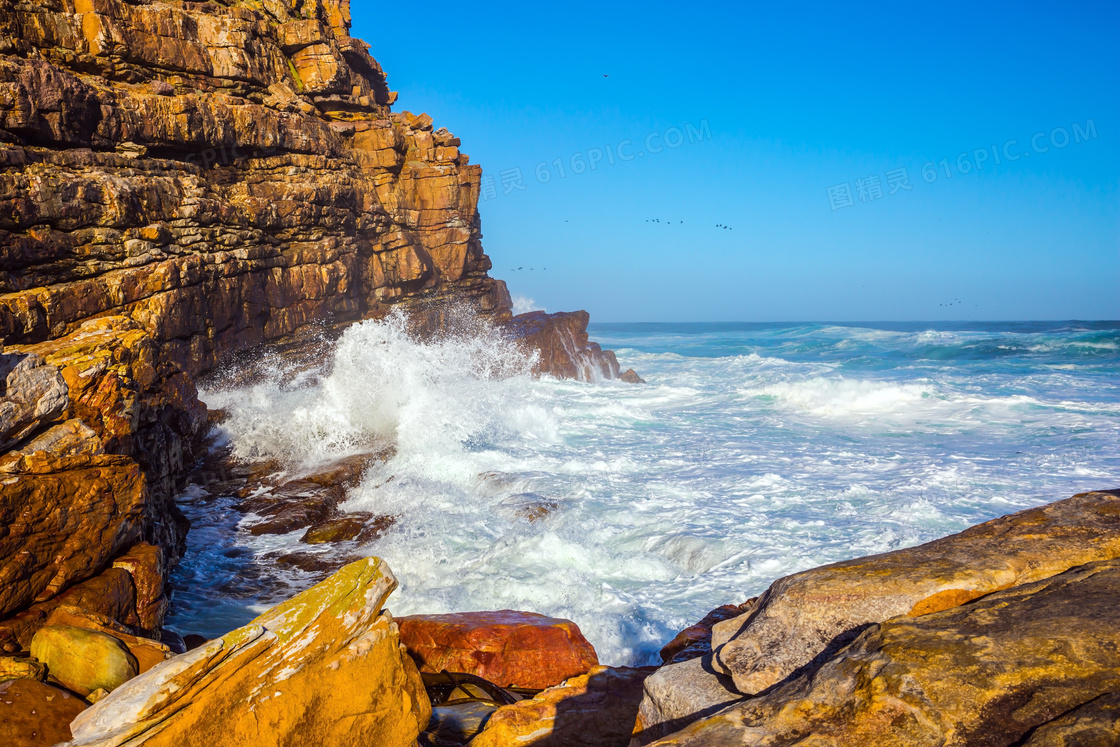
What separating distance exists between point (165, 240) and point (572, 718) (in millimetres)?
16627

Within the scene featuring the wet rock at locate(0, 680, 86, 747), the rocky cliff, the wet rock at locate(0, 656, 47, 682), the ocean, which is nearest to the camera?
the wet rock at locate(0, 680, 86, 747)

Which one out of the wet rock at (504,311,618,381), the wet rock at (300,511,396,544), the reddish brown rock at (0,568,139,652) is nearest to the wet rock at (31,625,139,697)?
the reddish brown rock at (0,568,139,652)

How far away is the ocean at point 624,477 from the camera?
20.9 feet

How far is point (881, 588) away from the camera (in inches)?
93.0

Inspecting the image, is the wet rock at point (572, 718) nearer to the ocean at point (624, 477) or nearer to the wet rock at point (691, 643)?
the wet rock at point (691, 643)

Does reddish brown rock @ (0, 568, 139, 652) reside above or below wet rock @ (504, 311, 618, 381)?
below

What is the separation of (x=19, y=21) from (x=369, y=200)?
10428 mm

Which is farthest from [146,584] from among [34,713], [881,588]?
[881,588]

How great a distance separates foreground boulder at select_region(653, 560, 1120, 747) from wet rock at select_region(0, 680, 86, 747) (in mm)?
2531

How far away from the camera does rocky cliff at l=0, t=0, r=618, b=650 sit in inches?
177

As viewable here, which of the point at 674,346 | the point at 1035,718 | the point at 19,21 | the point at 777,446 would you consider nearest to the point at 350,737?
the point at 1035,718

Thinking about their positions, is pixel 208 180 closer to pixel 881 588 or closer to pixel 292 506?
pixel 292 506

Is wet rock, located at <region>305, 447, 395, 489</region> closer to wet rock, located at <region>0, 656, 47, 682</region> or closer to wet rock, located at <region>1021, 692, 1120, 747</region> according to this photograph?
wet rock, located at <region>0, 656, 47, 682</region>

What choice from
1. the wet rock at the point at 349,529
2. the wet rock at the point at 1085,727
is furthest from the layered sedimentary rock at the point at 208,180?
the wet rock at the point at 1085,727
